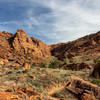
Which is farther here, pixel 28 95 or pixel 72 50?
pixel 72 50

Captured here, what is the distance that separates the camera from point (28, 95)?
720 centimetres

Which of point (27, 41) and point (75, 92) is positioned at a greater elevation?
point (27, 41)

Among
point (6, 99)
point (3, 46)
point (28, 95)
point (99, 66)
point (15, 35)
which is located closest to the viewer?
point (6, 99)

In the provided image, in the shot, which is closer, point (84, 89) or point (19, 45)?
point (84, 89)

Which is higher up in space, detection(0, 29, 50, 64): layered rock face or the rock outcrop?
detection(0, 29, 50, 64): layered rock face

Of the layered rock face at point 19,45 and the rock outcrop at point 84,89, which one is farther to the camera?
the layered rock face at point 19,45

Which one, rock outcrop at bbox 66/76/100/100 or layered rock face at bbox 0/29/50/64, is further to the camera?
layered rock face at bbox 0/29/50/64

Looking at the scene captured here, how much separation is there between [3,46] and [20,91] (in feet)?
152

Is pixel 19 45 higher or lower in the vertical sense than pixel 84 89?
higher

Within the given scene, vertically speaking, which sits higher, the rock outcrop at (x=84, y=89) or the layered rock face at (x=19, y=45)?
the layered rock face at (x=19, y=45)

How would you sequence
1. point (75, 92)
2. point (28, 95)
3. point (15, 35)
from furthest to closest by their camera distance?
point (15, 35) → point (75, 92) → point (28, 95)

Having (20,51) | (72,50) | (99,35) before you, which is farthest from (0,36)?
(99,35)

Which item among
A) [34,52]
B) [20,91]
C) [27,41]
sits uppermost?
[27,41]

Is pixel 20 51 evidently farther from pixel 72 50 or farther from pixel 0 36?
pixel 72 50
